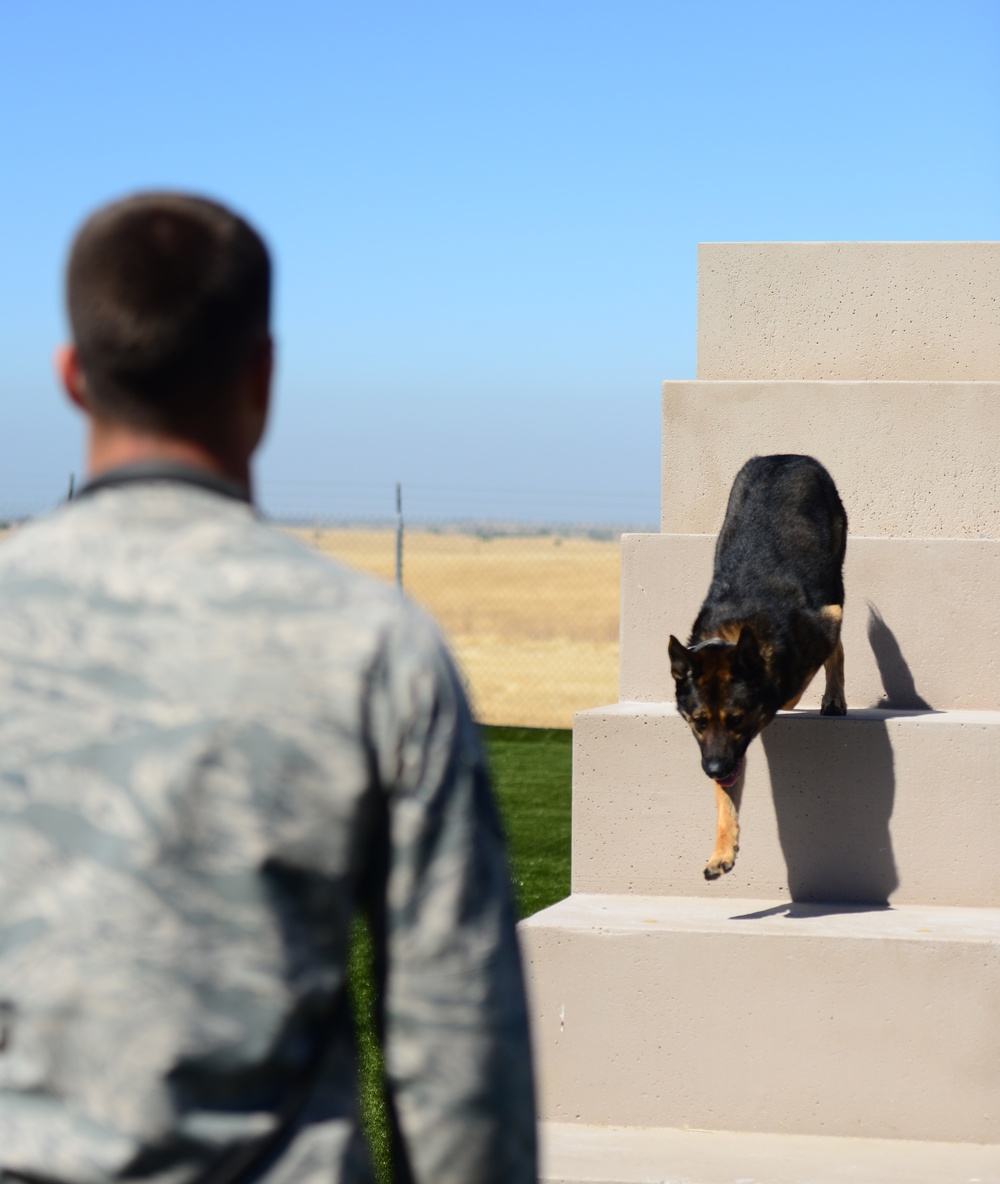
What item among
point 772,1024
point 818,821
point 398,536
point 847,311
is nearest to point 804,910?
point 818,821

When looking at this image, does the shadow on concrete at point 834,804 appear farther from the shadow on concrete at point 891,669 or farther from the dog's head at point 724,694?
the shadow on concrete at point 891,669

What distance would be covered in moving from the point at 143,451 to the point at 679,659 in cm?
347

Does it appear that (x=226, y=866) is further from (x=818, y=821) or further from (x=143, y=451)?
(x=818, y=821)

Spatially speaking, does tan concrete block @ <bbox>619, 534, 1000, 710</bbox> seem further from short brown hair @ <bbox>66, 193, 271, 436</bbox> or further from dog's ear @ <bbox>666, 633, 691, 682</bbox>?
short brown hair @ <bbox>66, 193, 271, 436</bbox>

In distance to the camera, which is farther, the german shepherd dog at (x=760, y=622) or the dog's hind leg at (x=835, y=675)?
the dog's hind leg at (x=835, y=675)

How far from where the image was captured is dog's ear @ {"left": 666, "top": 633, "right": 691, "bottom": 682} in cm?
474

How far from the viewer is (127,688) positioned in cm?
138

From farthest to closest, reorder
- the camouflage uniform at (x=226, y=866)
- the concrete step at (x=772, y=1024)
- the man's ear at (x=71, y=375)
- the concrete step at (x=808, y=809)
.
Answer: the concrete step at (x=808, y=809)
the concrete step at (x=772, y=1024)
the man's ear at (x=71, y=375)
the camouflage uniform at (x=226, y=866)

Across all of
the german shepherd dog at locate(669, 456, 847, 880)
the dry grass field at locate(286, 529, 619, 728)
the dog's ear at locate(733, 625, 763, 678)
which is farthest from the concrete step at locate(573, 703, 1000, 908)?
the dry grass field at locate(286, 529, 619, 728)

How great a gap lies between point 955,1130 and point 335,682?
379 cm

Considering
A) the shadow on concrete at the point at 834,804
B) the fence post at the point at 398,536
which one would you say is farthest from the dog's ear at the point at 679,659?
the fence post at the point at 398,536

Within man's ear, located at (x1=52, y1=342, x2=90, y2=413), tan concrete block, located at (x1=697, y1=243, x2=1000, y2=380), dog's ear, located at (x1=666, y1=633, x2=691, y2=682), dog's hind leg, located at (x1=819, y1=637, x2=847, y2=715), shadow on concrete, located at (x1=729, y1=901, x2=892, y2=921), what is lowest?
shadow on concrete, located at (x1=729, y1=901, x2=892, y2=921)

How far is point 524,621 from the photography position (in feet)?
115

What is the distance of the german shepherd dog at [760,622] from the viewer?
4.76 meters
